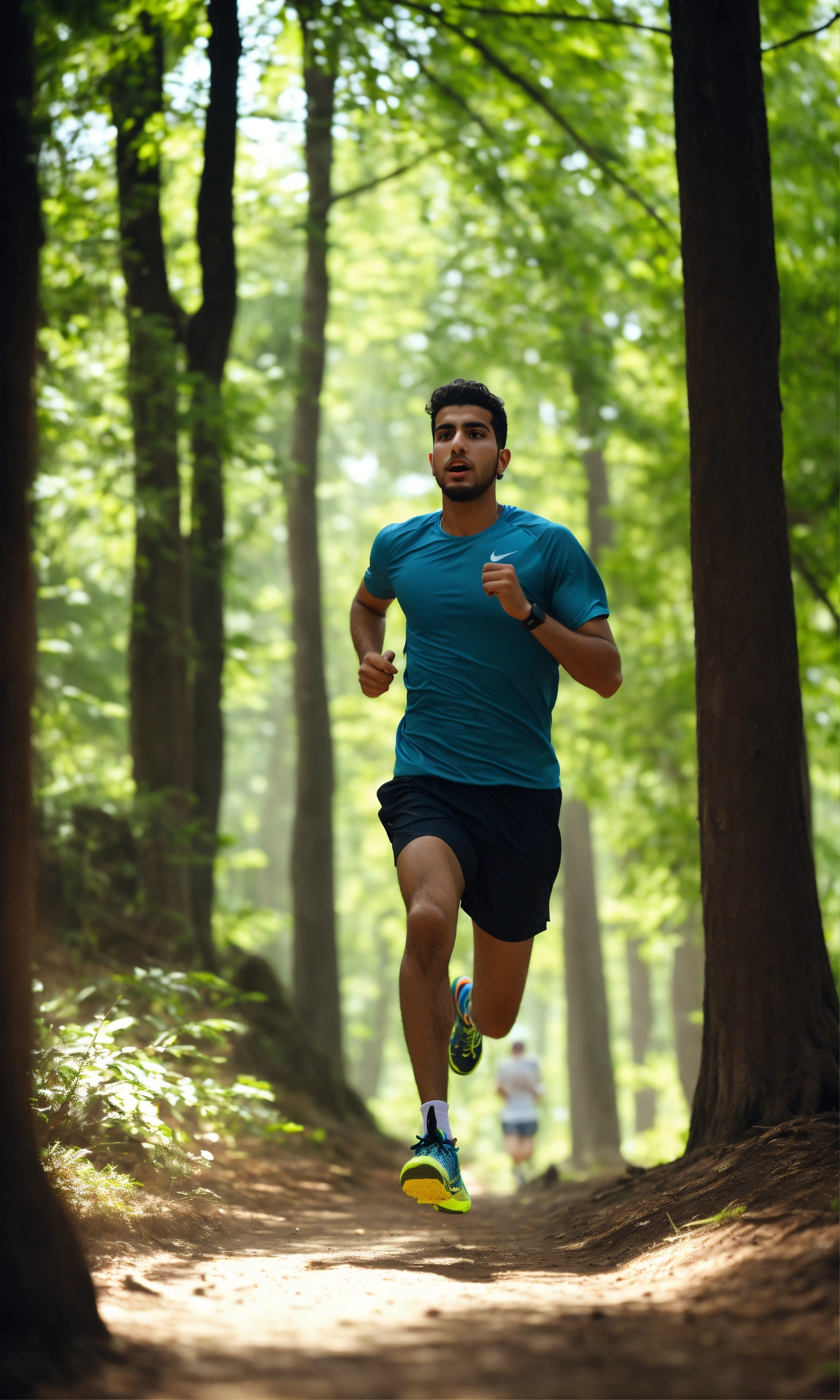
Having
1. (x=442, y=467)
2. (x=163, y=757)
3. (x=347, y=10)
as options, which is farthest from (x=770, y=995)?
(x=347, y=10)

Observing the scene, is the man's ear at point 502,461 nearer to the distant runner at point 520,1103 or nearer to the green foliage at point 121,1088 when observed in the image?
the green foliage at point 121,1088

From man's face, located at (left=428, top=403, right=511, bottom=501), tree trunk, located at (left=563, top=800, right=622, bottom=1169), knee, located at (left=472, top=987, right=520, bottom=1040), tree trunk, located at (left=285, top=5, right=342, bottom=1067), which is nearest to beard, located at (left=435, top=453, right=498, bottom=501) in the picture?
man's face, located at (left=428, top=403, right=511, bottom=501)

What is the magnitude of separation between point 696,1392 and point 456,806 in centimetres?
256

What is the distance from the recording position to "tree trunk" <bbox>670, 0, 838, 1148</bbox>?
486 cm

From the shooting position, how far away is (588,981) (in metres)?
18.6

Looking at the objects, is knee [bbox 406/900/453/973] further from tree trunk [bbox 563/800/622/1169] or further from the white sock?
tree trunk [bbox 563/800/622/1169]

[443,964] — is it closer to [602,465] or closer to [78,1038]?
[78,1038]

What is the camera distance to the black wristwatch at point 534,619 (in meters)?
4.32

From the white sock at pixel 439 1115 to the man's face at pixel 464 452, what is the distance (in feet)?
7.39

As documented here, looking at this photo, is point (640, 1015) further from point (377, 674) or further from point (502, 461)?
point (377, 674)

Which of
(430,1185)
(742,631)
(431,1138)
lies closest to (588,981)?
(742,631)

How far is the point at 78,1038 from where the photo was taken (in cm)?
477

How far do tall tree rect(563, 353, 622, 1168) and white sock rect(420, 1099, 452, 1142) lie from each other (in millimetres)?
12984

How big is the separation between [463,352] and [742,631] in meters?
12.0
